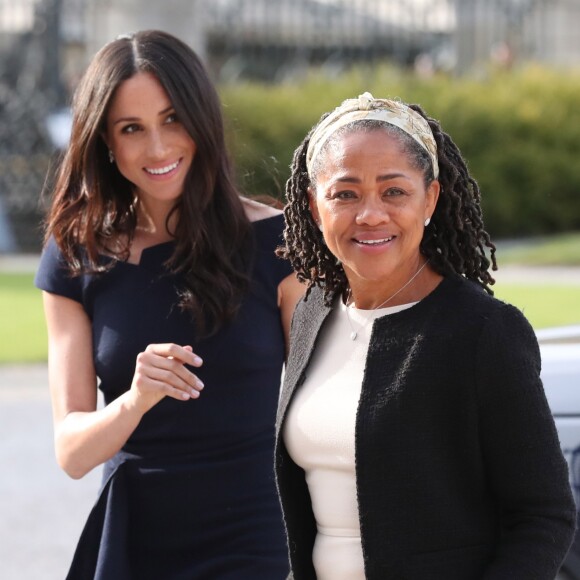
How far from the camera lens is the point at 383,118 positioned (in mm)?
2098

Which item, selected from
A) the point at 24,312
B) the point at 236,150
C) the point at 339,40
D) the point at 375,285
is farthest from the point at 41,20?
the point at 375,285

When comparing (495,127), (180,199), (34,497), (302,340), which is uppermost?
(180,199)

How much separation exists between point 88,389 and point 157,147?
1.92 feet

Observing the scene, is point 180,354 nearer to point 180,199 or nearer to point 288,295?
point 288,295

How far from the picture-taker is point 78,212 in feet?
10.3

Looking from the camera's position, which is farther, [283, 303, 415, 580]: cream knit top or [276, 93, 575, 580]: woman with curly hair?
[283, 303, 415, 580]: cream knit top

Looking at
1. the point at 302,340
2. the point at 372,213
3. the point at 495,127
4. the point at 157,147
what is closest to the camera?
the point at 372,213

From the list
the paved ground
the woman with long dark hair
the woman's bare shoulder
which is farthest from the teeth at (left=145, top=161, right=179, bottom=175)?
the paved ground

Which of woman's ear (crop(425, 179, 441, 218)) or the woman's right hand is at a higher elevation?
woman's ear (crop(425, 179, 441, 218))

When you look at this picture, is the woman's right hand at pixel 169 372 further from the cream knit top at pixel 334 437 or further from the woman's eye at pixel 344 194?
the woman's eye at pixel 344 194

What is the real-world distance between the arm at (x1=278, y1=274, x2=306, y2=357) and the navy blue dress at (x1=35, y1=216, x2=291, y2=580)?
0.05 feet

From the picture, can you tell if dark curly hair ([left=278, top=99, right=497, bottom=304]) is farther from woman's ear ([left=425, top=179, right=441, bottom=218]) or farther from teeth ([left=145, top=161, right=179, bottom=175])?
teeth ([left=145, top=161, right=179, bottom=175])

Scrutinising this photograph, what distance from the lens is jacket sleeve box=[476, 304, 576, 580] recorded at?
1.93 metres

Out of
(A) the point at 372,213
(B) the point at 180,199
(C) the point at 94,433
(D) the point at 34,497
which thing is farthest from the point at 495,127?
(A) the point at 372,213
